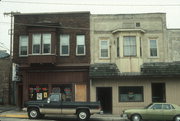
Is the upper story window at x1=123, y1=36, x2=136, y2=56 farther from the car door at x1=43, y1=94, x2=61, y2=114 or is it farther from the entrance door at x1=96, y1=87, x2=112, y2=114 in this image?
the car door at x1=43, y1=94, x2=61, y2=114

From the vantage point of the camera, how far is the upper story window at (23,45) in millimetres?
25266

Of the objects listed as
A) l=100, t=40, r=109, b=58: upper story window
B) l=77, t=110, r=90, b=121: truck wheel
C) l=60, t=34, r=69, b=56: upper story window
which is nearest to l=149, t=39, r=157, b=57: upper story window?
l=100, t=40, r=109, b=58: upper story window

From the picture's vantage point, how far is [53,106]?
19.3m

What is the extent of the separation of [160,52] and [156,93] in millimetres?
3937

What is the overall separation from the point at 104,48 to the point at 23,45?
7.72m

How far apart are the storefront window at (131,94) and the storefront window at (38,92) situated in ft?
22.9

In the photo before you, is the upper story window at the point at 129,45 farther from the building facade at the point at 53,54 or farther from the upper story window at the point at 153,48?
the building facade at the point at 53,54

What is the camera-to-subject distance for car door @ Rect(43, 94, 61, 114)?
1920 centimetres

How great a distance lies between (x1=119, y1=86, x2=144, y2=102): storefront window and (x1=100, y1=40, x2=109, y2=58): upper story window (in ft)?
11.2

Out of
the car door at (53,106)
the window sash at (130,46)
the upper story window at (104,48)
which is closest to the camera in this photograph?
the car door at (53,106)

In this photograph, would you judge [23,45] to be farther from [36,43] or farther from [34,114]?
[34,114]

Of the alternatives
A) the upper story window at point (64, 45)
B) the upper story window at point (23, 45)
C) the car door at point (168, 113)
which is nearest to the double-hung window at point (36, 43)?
the upper story window at point (23, 45)

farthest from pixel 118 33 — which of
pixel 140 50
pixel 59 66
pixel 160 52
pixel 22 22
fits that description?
pixel 22 22

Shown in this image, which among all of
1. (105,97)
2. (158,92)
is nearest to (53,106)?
(105,97)
